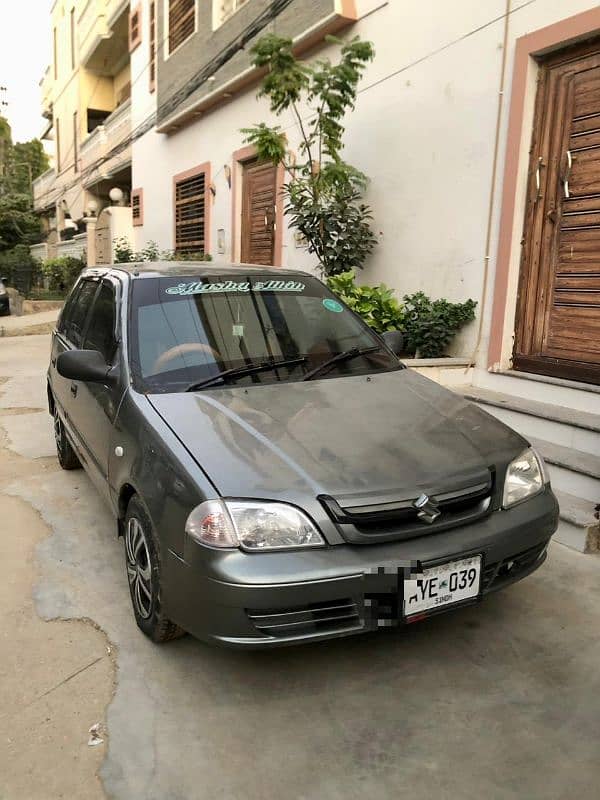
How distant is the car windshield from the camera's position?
3.12 m

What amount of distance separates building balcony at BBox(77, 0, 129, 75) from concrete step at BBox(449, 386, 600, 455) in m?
16.8

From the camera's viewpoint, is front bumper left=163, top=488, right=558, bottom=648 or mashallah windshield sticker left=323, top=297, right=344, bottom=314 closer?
front bumper left=163, top=488, right=558, bottom=648

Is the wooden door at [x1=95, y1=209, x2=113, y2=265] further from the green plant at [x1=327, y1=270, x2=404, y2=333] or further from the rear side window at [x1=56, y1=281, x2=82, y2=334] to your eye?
the rear side window at [x1=56, y1=281, x2=82, y2=334]

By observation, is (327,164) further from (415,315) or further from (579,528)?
(579,528)

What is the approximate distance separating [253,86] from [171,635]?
9188mm

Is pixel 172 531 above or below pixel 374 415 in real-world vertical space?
below

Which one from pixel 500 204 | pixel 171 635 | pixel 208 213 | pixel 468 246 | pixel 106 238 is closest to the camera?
pixel 171 635

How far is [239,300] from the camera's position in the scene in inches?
139

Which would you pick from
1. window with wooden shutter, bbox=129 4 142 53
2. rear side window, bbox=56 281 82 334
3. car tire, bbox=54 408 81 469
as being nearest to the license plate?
car tire, bbox=54 408 81 469

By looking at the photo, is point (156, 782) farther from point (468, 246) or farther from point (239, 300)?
point (468, 246)

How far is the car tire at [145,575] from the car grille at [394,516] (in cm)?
76

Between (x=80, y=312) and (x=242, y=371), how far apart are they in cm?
186

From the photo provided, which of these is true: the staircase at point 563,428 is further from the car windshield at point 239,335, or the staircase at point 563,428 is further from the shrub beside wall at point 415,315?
the car windshield at point 239,335

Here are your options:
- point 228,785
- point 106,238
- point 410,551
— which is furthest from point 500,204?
point 106,238
